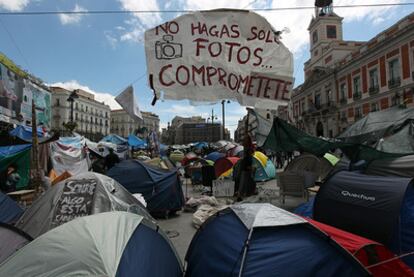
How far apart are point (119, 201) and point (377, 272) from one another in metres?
3.91

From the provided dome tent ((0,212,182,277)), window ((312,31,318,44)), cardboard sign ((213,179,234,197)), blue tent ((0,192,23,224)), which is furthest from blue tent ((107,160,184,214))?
window ((312,31,318,44))

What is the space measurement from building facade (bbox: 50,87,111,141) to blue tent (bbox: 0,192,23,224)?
6256 cm

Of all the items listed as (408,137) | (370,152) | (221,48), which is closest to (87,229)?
(221,48)

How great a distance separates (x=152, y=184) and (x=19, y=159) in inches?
202

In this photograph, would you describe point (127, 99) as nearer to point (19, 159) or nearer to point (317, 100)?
point (19, 159)

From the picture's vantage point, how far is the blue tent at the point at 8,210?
17.2 feet

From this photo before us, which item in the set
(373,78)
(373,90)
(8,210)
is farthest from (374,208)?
(373,78)

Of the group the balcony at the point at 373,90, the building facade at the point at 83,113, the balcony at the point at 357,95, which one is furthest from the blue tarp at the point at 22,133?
the building facade at the point at 83,113

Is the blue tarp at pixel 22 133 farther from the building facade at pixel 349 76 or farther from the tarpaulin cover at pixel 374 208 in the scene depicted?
the building facade at pixel 349 76

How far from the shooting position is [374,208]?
13.7ft

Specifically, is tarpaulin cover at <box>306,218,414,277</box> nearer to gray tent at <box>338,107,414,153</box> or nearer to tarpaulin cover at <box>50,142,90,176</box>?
gray tent at <box>338,107,414,153</box>

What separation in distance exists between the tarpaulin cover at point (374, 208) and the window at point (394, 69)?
29.9 m

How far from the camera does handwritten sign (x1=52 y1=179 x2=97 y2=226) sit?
4.61 m

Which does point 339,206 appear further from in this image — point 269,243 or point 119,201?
point 119,201
